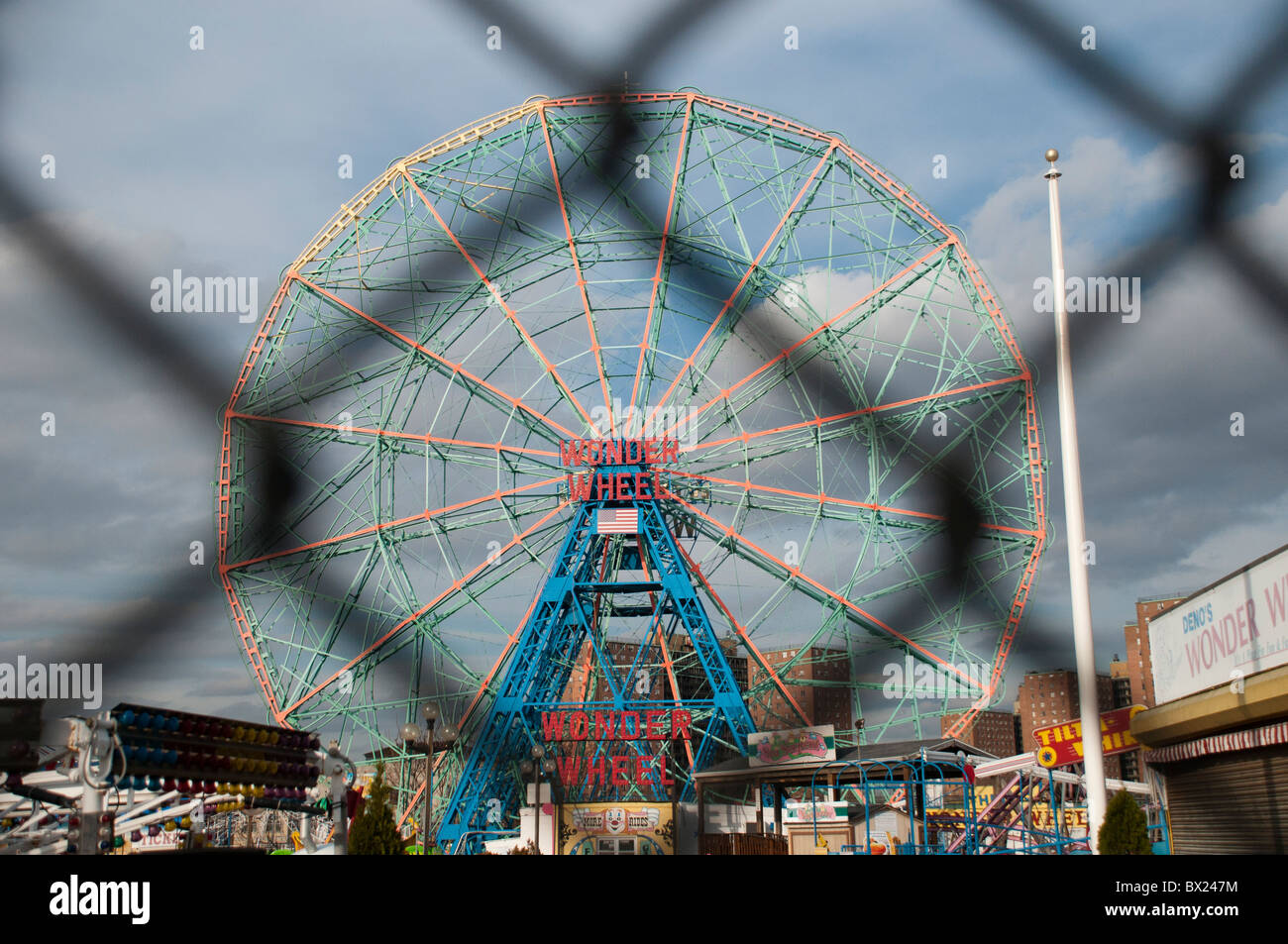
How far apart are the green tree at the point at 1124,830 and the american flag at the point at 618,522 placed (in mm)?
18236

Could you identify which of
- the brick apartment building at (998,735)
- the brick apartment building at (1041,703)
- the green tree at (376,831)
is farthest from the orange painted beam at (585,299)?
the brick apartment building at (998,735)

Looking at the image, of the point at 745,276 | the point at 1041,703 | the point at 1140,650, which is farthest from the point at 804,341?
the point at 1041,703

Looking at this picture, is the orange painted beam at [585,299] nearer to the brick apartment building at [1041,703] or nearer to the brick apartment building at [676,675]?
the brick apartment building at [676,675]

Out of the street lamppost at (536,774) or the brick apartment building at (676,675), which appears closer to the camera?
the street lamppost at (536,774)

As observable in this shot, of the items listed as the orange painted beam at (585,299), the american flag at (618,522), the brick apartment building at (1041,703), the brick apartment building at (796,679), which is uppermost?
the orange painted beam at (585,299)

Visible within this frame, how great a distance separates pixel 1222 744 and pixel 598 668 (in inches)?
785

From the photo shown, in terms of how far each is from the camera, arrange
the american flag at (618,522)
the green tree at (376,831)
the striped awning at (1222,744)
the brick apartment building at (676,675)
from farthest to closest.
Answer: the brick apartment building at (676,675) → the american flag at (618,522) → the green tree at (376,831) → the striped awning at (1222,744)

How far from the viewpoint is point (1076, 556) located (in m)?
Result: 16.9

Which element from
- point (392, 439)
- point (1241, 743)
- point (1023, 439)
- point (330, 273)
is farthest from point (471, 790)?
point (1241, 743)

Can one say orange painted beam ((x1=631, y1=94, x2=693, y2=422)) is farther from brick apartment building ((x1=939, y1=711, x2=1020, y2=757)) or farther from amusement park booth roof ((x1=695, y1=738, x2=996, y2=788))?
brick apartment building ((x1=939, y1=711, x2=1020, y2=757))

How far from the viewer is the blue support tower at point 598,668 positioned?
31.8 m

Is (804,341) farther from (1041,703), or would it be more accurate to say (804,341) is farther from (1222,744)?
(1041,703)
